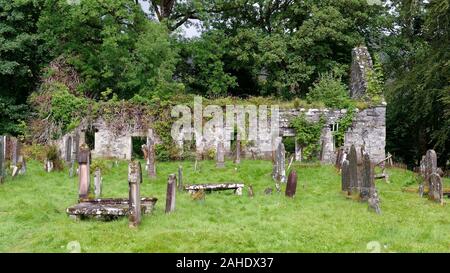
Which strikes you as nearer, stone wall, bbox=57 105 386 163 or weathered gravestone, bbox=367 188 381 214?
weathered gravestone, bbox=367 188 381 214

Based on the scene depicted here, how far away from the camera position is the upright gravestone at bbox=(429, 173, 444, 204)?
548 inches

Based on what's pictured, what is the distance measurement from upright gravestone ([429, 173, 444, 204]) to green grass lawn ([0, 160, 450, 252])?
0.27 meters

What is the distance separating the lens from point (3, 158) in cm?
1731

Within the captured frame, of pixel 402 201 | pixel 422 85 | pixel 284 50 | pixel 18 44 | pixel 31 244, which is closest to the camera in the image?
pixel 31 244

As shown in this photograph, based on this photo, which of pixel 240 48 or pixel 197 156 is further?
pixel 240 48

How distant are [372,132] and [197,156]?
8.26m

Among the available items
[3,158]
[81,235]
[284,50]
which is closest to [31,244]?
[81,235]

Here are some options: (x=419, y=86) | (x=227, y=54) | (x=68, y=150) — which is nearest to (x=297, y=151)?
(x=419, y=86)

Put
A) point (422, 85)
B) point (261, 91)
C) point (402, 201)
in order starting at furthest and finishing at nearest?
point (261, 91) → point (422, 85) → point (402, 201)

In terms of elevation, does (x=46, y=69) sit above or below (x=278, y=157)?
above

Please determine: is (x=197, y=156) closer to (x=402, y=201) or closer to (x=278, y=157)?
(x=278, y=157)

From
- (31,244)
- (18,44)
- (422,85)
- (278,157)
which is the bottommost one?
(31,244)

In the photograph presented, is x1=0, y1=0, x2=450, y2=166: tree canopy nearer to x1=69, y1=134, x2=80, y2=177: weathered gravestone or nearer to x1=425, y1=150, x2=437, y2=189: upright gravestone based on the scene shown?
x1=69, y1=134, x2=80, y2=177: weathered gravestone

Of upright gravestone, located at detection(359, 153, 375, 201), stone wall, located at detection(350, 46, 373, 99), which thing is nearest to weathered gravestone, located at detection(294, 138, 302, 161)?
stone wall, located at detection(350, 46, 373, 99)
